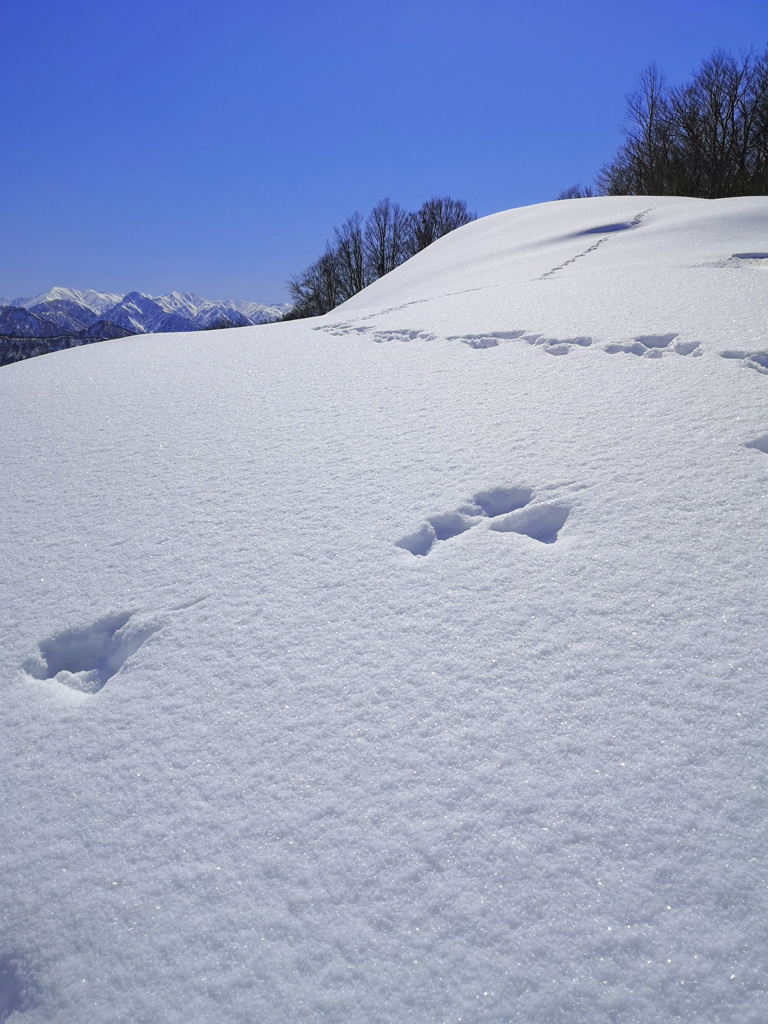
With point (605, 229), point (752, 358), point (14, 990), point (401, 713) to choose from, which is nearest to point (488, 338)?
point (752, 358)

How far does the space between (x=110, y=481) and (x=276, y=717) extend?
133cm

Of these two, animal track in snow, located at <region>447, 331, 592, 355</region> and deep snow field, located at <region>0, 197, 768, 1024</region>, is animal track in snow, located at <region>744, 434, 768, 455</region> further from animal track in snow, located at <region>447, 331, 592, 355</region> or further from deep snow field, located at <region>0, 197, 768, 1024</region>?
animal track in snow, located at <region>447, 331, 592, 355</region>

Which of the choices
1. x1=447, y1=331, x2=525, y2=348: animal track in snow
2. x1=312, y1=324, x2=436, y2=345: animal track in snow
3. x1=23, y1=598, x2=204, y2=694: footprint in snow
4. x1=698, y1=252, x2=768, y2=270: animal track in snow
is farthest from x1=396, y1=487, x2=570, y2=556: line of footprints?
x1=698, y1=252, x2=768, y2=270: animal track in snow

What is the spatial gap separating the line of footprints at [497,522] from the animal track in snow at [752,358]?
1248 mm

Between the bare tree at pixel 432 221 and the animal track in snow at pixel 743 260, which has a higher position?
the bare tree at pixel 432 221

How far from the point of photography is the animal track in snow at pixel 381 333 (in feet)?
11.5

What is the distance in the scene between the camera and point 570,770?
944 mm

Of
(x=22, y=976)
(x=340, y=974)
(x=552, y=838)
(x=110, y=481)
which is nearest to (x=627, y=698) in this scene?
(x=552, y=838)

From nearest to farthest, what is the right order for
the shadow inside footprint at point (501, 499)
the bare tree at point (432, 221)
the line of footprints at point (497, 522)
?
the line of footprints at point (497, 522) → the shadow inside footprint at point (501, 499) → the bare tree at point (432, 221)

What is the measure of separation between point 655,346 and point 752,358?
425 mm

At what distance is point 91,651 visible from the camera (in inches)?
54.2

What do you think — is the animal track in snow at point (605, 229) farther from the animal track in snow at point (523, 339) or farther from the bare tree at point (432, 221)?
the bare tree at point (432, 221)

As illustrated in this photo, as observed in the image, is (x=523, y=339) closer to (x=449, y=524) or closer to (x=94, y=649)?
(x=449, y=524)

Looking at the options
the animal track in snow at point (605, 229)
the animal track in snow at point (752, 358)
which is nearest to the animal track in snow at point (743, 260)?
the animal track in snow at point (605, 229)
